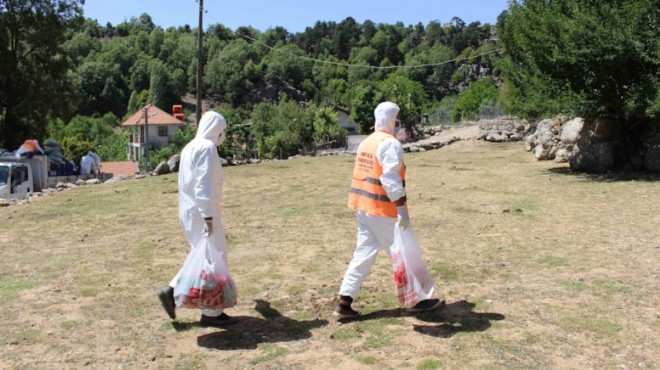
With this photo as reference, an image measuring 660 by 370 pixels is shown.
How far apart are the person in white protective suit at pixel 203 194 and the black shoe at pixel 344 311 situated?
932mm

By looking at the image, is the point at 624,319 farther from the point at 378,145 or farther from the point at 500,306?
the point at 378,145

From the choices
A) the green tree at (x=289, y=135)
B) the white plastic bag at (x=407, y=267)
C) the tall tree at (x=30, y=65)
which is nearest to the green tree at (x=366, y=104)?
the green tree at (x=289, y=135)

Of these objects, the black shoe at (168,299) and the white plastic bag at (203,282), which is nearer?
the white plastic bag at (203,282)

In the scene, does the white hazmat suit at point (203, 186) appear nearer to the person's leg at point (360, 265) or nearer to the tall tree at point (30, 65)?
the person's leg at point (360, 265)

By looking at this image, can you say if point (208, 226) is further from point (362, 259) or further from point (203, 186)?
point (362, 259)

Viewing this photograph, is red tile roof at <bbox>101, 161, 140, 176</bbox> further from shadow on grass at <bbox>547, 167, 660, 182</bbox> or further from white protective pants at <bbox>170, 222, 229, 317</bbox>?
white protective pants at <bbox>170, 222, 229, 317</bbox>

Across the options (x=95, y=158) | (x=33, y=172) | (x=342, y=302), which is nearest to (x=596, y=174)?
(x=342, y=302)

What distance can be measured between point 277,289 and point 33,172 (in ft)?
46.6

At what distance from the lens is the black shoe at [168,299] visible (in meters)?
5.35

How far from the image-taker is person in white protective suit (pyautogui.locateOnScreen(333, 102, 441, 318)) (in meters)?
5.28

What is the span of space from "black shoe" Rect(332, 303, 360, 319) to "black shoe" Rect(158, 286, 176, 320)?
142cm

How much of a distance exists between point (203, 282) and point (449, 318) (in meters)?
2.15

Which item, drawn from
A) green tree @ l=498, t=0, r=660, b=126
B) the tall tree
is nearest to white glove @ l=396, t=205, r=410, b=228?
green tree @ l=498, t=0, r=660, b=126

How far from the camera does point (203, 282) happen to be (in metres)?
5.09
